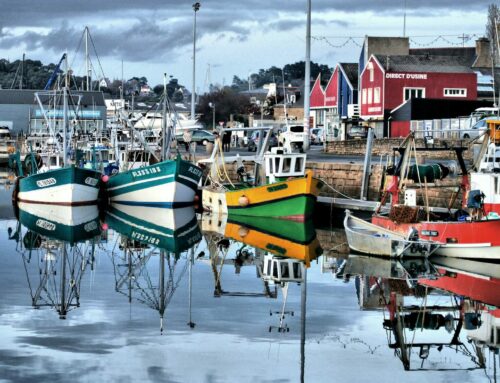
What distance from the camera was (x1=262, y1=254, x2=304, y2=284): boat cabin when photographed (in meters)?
26.7

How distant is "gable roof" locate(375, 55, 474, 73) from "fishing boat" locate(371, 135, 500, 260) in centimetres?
4568

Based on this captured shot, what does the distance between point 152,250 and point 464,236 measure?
8.43 metres

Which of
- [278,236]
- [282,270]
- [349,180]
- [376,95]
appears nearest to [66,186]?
[349,180]

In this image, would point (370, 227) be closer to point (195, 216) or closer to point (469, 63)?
point (195, 216)

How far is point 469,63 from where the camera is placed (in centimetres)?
8025

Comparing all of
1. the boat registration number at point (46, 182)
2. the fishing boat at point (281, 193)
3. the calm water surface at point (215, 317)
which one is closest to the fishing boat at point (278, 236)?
the calm water surface at point (215, 317)

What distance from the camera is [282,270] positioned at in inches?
1099

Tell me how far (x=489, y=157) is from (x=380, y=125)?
4636 centimetres

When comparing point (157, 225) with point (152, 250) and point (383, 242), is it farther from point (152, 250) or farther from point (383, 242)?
point (383, 242)

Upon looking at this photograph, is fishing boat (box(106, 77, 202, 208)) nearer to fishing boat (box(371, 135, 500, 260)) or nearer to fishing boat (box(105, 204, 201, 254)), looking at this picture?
fishing boat (box(105, 204, 201, 254))

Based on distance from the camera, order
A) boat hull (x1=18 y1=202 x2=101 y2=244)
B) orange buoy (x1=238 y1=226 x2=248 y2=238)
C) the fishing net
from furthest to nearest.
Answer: boat hull (x1=18 y1=202 x2=101 y2=244)
orange buoy (x1=238 y1=226 x2=248 y2=238)
the fishing net

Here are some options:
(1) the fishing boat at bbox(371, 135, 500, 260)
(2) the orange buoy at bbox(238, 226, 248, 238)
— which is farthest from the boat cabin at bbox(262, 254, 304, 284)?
(2) the orange buoy at bbox(238, 226, 248, 238)

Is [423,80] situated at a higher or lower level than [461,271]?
higher

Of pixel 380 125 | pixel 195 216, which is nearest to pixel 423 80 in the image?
pixel 380 125
